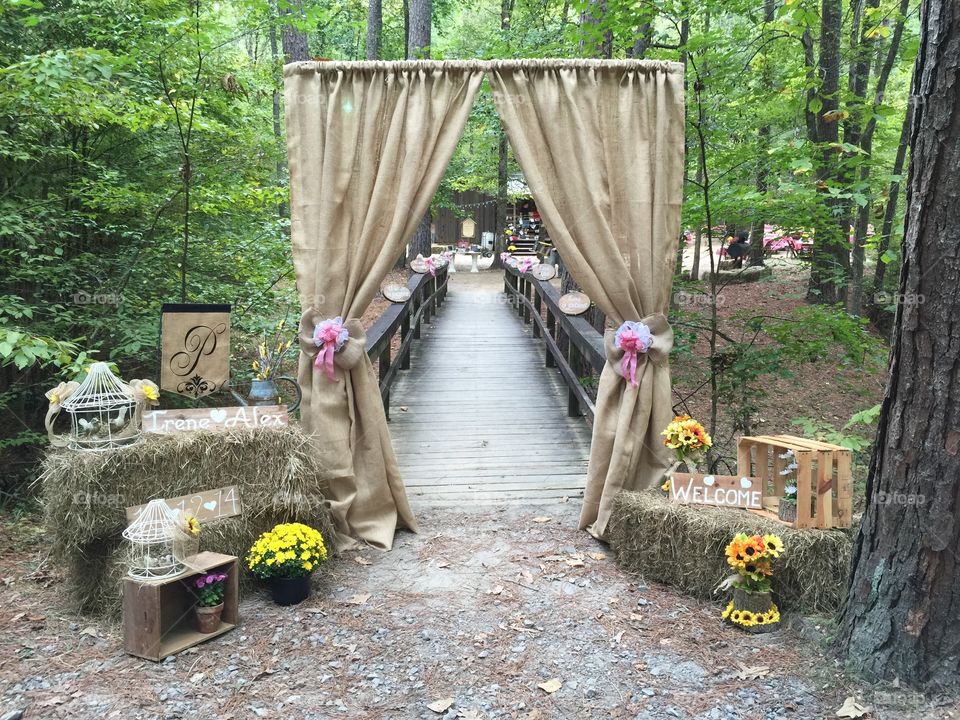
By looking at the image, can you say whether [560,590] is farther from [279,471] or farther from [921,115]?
[921,115]

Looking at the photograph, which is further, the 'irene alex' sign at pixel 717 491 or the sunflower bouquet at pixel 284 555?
the 'irene alex' sign at pixel 717 491

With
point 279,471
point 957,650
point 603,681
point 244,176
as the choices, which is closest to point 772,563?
point 957,650

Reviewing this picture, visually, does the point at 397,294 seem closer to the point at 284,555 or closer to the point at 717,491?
the point at 284,555

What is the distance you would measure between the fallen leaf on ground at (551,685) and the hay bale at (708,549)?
3.06ft

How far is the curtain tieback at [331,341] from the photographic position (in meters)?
3.51

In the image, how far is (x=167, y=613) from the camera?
2.62 meters

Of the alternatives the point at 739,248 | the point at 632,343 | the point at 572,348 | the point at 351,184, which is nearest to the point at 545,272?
the point at 572,348

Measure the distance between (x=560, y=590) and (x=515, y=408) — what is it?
298cm

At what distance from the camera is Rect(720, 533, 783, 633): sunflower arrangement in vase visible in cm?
273

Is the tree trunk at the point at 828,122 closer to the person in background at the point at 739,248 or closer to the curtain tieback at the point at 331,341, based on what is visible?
the person in background at the point at 739,248

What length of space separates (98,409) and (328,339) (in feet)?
3.65

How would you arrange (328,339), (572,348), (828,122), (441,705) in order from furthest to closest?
(828,122), (572,348), (328,339), (441,705)

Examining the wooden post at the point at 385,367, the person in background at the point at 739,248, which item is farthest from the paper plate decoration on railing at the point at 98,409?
the person in background at the point at 739,248

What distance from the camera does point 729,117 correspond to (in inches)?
191
